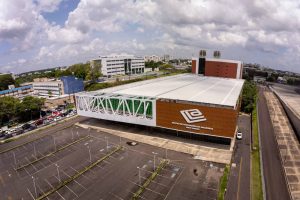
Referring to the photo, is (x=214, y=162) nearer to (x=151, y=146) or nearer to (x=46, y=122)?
(x=151, y=146)

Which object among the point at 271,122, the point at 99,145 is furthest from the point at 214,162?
the point at 271,122

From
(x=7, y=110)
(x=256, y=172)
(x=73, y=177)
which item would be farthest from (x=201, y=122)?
(x=7, y=110)

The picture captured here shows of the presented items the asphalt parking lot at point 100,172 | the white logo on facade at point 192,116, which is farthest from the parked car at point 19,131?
the white logo on facade at point 192,116

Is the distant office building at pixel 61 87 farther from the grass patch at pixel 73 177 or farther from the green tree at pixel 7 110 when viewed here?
the grass patch at pixel 73 177

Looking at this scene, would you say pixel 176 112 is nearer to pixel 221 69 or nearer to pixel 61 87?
pixel 221 69

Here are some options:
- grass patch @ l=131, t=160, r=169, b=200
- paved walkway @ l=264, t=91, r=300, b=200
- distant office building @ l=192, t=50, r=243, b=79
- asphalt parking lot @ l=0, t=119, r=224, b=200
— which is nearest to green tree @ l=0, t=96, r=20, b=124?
asphalt parking lot @ l=0, t=119, r=224, b=200
